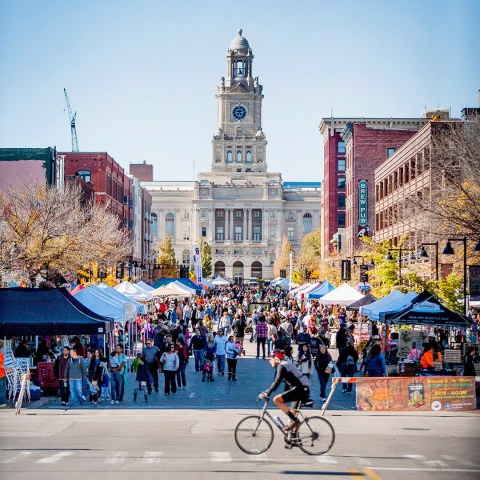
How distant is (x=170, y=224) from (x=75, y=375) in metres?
170

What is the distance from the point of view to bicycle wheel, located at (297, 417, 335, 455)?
1516 centimetres

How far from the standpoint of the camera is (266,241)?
19050cm

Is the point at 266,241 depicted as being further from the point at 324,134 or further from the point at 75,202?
the point at 75,202

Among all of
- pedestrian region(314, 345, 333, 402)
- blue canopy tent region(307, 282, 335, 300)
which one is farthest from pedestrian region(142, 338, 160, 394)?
blue canopy tent region(307, 282, 335, 300)

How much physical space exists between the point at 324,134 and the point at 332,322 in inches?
2663

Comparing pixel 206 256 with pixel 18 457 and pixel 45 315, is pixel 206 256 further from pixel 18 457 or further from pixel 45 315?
pixel 18 457

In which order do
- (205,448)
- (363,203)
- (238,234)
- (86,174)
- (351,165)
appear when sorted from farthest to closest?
(238,234) < (351,165) < (363,203) < (86,174) < (205,448)

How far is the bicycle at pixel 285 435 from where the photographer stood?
1511cm

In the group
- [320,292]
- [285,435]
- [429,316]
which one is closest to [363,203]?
[320,292]

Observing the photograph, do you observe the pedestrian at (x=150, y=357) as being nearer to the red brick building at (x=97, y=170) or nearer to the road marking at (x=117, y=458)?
the road marking at (x=117, y=458)

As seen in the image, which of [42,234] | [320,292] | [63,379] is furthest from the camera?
[320,292]

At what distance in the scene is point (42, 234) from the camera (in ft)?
141

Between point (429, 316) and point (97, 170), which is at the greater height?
point (97, 170)

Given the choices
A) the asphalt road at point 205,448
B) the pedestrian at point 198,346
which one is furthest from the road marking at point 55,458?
the pedestrian at point 198,346
